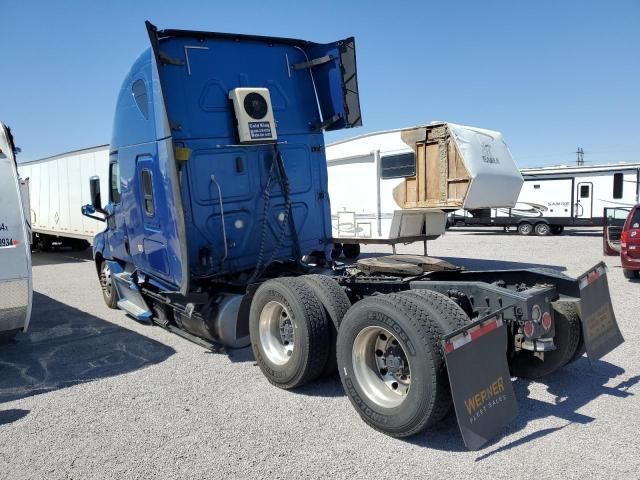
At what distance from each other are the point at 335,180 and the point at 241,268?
7.81 metres

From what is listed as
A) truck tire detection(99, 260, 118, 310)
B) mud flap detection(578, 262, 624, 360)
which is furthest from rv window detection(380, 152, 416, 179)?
mud flap detection(578, 262, 624, 360)

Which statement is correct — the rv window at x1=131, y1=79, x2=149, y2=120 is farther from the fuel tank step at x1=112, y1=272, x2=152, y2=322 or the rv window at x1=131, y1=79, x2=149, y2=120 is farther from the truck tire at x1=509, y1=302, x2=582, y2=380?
the truck tire at x1=509, y1=302, x2=582, y2=380

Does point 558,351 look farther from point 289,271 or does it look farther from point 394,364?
point 289,271

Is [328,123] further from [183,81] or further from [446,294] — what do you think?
[446,294]

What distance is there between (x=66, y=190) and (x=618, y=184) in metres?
20.2

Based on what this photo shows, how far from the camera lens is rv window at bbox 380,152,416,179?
38.5ft

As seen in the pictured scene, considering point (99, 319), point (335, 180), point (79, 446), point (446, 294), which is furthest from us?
point (335, 180)

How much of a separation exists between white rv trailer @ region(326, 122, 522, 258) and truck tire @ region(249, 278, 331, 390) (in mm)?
6953

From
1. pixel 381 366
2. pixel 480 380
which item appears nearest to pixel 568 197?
pixel 381 366

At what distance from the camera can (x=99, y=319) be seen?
7.67 meters

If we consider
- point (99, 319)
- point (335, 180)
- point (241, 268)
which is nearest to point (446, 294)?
point (241, 268)

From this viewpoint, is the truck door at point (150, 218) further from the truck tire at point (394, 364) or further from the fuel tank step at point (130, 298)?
the truck tire at point (394, 364)

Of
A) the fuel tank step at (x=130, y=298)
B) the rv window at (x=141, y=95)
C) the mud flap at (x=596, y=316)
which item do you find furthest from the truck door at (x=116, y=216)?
the mud flap at (x=596, y=316)

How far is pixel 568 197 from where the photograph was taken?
70.7 ft
